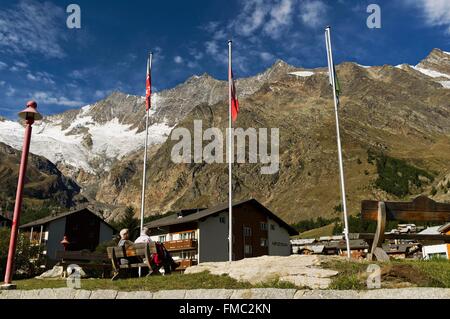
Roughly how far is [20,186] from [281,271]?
7.30 m

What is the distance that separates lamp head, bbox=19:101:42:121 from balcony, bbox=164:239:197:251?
4928 centimetres

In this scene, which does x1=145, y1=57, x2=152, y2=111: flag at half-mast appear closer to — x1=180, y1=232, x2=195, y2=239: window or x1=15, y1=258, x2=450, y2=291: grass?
x1=15, y1=258, x2=450, y2=291: grass

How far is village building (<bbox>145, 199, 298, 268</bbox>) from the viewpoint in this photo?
61938 millimetres

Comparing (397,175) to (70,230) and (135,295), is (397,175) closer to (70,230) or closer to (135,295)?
(70,230)

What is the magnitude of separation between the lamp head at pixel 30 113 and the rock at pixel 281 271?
6.32 m

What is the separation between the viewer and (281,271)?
32.6 ft

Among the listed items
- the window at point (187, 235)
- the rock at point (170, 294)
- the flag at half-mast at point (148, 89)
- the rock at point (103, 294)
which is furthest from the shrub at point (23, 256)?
the rock at point (170, 294)

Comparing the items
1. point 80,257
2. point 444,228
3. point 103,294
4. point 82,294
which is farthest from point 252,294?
point 444,228

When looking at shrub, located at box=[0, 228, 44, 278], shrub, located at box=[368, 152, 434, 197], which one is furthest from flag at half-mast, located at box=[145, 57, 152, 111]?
shrub, located at box=[368, 152, 434, 197]

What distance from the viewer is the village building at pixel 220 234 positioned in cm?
6194
